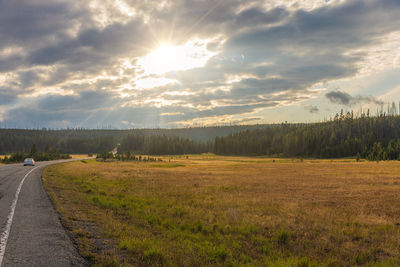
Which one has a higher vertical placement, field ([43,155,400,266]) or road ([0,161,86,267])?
road ([0,161,86,267])

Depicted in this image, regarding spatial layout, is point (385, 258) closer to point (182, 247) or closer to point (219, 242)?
point (219, 242)

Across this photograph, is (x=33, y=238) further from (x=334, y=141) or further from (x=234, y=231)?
(x=334, y=141)

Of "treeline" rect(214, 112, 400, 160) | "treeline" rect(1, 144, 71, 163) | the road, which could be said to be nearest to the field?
the road

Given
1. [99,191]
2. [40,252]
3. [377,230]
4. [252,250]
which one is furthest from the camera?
[99,191]

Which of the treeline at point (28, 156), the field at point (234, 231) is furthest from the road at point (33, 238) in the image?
the treeline at point (28, 156)

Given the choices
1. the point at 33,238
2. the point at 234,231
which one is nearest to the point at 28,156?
the point at 33,238

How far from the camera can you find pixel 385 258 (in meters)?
9.30

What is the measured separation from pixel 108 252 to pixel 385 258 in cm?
912

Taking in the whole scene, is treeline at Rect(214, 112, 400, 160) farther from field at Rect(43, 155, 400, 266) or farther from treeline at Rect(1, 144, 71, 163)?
field at Rect(43, 155, 400, 266)

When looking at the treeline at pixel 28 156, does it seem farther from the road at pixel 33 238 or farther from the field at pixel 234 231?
the road at pixel 33 238

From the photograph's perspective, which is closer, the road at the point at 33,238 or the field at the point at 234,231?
the road at the point at 33,238

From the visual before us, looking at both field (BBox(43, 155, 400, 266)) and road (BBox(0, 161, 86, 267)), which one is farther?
field (BBox(43, 155, 400, 266))

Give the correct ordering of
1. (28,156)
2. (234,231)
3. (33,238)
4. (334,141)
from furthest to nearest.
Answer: (334,141) → (28,156) → (234,231) → (33,238)

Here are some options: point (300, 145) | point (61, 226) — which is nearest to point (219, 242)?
point (61, 226)
